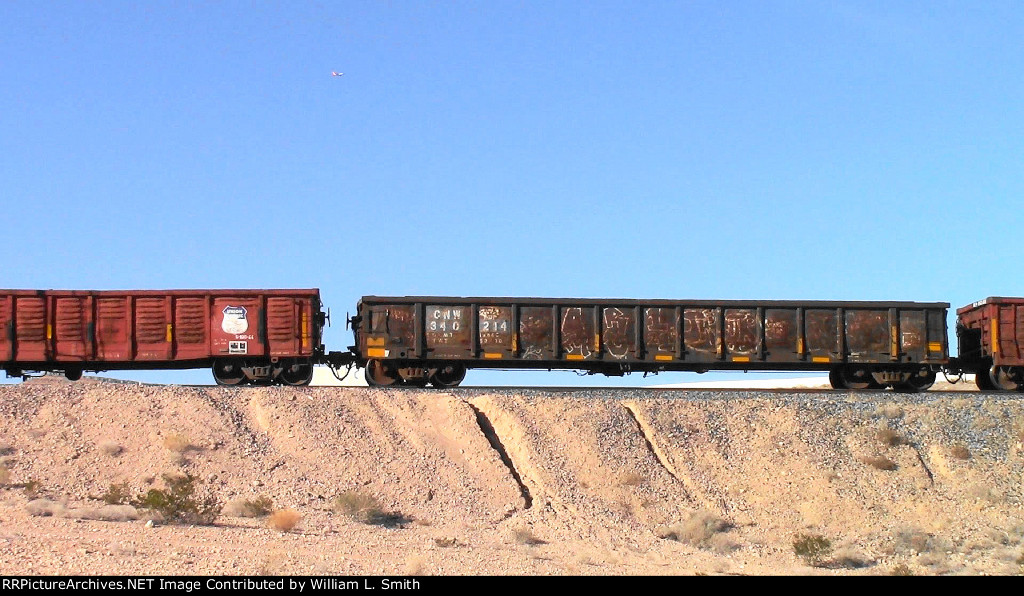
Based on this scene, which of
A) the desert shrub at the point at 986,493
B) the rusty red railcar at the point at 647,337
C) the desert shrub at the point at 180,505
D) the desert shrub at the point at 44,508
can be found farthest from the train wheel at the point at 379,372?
the desert shrub at the point at 986,493

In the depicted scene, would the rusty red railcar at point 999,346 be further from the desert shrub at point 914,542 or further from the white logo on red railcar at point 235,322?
the white logo on red railcar at point 235,322

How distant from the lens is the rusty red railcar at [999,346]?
86.3 ft

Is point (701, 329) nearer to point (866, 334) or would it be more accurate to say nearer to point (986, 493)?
point (866, 334)

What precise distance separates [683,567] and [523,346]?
12.1 m

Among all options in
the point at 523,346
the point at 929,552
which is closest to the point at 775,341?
the point at 523,346

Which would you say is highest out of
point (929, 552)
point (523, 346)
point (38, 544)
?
point (523, 346)

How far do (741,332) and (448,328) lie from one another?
749 centimetres

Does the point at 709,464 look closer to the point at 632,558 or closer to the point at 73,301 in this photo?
the point at 632,558

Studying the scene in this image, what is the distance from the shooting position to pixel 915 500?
18.5 m

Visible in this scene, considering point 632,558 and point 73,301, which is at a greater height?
point 73,301

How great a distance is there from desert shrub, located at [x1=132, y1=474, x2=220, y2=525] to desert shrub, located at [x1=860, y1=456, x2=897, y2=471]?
38.9 feet

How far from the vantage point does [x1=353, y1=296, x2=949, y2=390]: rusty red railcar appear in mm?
25062

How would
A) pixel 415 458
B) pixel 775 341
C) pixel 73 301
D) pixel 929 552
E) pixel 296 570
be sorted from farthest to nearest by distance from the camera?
1. pixel 775 341
2. pixel 73 301
3. pixel 415 458
4. pixel 929 552
5. pixel 296 570

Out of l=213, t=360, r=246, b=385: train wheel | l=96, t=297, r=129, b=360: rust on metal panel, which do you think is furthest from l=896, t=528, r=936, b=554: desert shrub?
l=96, t=297, r=129, b=360: rust on metal panel
